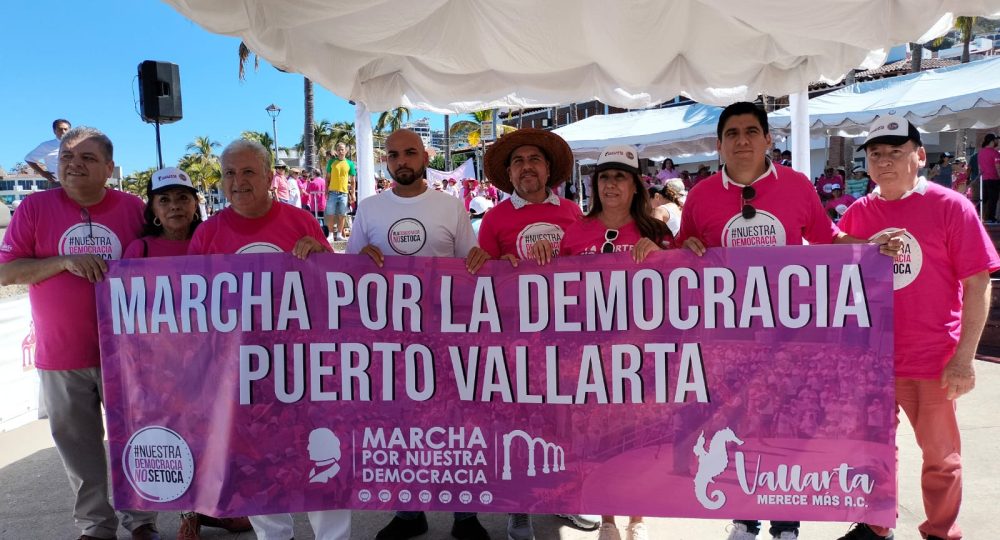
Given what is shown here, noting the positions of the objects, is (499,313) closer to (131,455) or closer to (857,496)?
(857,496)

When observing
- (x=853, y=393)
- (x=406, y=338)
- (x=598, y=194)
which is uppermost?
(x=598, y=194)

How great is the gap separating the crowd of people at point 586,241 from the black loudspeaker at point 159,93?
140 inches

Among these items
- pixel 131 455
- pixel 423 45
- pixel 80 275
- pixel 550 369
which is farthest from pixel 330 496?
pixel 423 45

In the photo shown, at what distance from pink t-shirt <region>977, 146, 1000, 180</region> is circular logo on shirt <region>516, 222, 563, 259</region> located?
41.1 ft

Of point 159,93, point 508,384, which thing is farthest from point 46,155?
point 508,384

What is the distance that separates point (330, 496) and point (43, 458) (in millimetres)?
3044

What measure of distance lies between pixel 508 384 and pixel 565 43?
8.45 feet

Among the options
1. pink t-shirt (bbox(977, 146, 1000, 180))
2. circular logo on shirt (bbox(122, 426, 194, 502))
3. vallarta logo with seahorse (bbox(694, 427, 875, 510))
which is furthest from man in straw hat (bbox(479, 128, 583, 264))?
pink t-shirt (bbox(977, 146, 1000, 180))

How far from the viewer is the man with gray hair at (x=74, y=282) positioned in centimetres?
286

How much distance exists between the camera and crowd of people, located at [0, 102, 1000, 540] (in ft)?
8.23

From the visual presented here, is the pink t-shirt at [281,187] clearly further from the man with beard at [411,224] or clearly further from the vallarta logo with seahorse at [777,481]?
the vallarta logo with seahorse at [777,481]

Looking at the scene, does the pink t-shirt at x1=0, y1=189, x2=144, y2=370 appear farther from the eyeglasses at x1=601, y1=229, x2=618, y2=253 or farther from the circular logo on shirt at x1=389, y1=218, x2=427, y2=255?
the eyeglasses at x1=601, y1=229, x2=618, y2=253

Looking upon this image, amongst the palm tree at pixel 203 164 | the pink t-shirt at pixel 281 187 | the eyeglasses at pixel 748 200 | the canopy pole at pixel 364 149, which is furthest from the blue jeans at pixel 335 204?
the palm tree at pixel 203 164

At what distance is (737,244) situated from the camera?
273 cm
